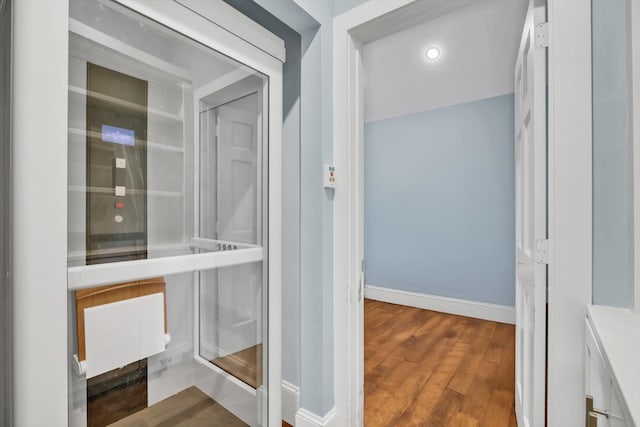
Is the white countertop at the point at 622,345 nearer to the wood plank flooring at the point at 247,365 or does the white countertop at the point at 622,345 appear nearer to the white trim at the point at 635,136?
the white trim at the point at 635,136

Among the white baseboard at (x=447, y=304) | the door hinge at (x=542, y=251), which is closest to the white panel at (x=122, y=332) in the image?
the door hinge at (x=542, y=251)

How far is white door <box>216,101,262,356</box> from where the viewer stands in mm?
1281

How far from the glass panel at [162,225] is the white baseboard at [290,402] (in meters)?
0.30

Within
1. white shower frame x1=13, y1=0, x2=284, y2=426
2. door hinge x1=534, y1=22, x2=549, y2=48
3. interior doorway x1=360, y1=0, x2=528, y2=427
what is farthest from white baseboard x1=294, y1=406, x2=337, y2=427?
door hinge x1=534, y1=22, x2=549, y2=48

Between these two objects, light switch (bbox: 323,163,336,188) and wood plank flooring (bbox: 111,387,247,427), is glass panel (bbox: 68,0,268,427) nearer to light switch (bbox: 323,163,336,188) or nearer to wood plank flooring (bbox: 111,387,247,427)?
wood plank flooring (bbox: 111,387,247,427)

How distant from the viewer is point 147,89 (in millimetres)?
1047

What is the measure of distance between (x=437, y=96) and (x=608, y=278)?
9.43 feet

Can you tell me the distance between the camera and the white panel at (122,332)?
0.89 metres

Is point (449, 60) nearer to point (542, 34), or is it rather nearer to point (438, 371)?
point (542, 34)

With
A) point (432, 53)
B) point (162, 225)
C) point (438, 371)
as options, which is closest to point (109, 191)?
point (162, 225)

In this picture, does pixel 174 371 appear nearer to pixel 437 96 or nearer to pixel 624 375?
pixel 624 375

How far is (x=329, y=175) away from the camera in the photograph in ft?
4.87

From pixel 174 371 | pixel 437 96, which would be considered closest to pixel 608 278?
pixel 174 371

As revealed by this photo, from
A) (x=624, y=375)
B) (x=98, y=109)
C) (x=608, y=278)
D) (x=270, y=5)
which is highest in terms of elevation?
(x=270, y=5)
